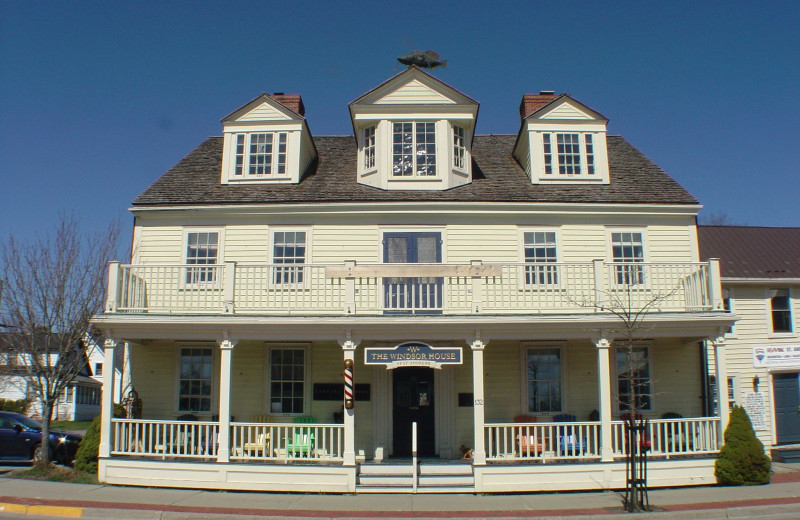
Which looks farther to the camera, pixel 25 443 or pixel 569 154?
pixel 569 154

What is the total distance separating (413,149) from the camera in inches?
666

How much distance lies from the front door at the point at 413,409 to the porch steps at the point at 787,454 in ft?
29.1

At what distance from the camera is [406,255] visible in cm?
1595

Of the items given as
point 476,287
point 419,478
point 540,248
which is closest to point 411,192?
point 540,248

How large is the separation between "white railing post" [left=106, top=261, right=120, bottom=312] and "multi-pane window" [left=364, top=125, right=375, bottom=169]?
6.89 m

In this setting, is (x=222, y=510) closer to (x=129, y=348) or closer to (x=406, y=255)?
(x=129, y=348)

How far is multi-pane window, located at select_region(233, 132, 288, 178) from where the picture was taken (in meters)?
17.3

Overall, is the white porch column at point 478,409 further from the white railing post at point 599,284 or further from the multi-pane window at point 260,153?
the multi-pane window at point 260,153

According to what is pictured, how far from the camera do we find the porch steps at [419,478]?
12.7m

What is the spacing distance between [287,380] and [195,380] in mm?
2289

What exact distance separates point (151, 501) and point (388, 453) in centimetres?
545

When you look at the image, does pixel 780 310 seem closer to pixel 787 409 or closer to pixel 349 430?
pixel 787 409

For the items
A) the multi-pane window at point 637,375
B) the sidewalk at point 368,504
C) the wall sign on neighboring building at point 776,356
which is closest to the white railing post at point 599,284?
the multi-pane window at point 637,375

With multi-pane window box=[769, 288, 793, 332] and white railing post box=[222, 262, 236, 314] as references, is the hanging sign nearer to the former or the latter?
white railing post box=[222, 262, 236, 314]
